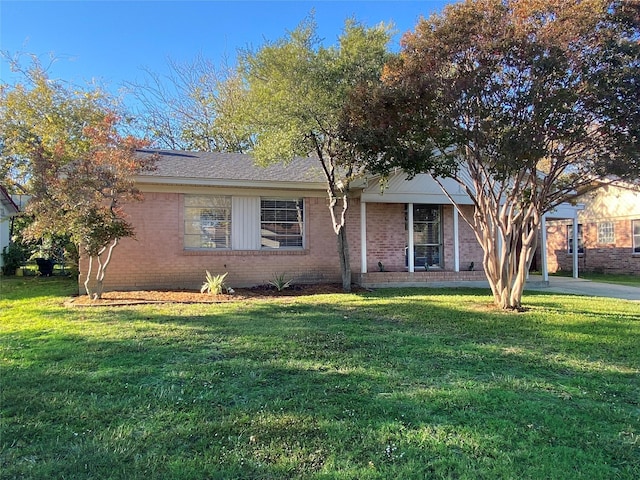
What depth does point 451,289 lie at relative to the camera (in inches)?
493

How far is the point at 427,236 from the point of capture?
14.3 metres

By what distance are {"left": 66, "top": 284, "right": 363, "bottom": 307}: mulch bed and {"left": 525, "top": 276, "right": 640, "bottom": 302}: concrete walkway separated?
246 inches

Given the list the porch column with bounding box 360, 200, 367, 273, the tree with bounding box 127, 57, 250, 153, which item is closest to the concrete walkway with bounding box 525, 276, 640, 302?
the porch column with bounding box 360, 200, 367, 273

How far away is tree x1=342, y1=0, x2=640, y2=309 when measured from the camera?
21.9ft

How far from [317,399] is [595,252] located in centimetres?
2142

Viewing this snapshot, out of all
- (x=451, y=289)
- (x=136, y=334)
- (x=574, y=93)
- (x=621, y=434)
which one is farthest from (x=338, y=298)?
(x=621, y=434)

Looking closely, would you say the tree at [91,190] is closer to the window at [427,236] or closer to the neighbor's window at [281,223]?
the neighbor's window at [281,223]

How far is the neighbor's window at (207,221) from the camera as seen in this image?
12.0 m

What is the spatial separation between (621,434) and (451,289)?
9.44m

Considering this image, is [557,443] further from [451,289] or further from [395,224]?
[395,224]

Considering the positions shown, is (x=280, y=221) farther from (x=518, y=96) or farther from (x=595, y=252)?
(x=595, y=252)

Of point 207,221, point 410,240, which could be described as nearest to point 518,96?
point 410,240

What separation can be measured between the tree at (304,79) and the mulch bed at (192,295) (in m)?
3.47

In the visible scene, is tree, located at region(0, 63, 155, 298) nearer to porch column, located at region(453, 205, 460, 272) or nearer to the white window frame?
the white window frame
